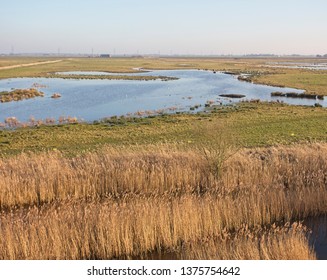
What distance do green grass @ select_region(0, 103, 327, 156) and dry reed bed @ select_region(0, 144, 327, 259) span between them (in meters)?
4.88

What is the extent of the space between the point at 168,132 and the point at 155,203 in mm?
17425

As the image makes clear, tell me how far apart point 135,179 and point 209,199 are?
3.88 m

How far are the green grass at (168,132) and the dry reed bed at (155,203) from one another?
4879 millimetres

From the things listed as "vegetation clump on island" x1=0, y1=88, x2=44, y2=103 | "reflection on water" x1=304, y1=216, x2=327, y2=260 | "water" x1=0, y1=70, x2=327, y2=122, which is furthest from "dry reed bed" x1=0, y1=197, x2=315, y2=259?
"vegetation clump on island" x1=0, y1=88, x2=44, y2=103

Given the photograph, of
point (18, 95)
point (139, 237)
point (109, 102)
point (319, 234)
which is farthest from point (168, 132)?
point (18, 95)

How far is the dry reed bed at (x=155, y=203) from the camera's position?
29.3 feet

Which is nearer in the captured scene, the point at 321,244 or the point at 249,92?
the point at 321,244

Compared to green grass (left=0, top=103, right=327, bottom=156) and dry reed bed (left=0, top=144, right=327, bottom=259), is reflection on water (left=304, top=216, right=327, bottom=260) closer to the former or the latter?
dry reed bed (left=0, top=144, right=327, bottom=259)

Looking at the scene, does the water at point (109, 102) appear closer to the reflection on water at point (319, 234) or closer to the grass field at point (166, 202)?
the grass field at point (166, 202)

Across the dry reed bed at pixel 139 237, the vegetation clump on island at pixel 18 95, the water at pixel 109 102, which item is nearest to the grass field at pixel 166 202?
the dry reed bed at pixel 139 237

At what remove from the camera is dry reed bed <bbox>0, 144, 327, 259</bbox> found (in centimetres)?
892

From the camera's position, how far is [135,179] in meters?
14.0

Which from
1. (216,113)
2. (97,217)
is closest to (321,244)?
(97,217)
